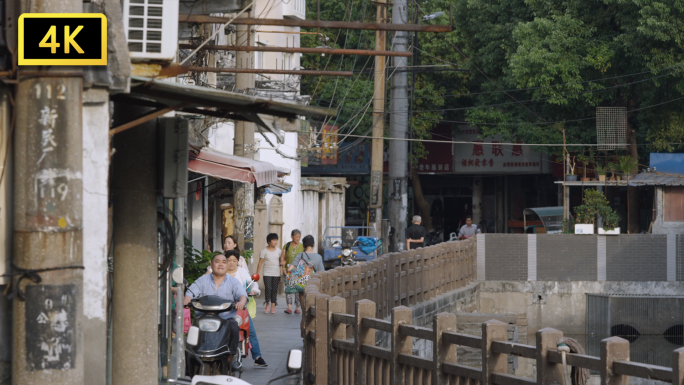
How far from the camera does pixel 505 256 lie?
2436cm

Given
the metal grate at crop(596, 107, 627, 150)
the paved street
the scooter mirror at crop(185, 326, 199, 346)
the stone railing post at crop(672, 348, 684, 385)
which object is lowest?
the paved street

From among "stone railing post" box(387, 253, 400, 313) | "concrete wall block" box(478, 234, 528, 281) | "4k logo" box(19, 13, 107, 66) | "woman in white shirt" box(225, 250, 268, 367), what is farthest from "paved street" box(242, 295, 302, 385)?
"concrete wall block" box(478, 234, 528, 281)

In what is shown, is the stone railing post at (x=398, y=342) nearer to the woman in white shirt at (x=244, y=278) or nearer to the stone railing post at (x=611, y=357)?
the stone railing post at (x=611, y=357)

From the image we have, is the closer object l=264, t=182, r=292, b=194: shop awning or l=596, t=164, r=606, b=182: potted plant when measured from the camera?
l=264, t=182, r=292, b=194: shop awning

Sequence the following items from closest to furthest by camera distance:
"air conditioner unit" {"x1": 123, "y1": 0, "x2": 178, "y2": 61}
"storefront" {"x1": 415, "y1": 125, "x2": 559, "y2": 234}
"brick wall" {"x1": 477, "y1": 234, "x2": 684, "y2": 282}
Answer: "air conditioner unit" {"x1": 123, "y1": 0, "x2": 178, "y2": 61}
"brick wall" {"x1": 477, "y1": 234, "x2": 684, "y2": 282}
"storefront" {"x1": 415, "y1": 125, "x2": 559, "y2": 234}

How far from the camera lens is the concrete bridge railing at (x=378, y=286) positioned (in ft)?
27.4

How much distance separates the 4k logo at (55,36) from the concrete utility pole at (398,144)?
64.9 feet

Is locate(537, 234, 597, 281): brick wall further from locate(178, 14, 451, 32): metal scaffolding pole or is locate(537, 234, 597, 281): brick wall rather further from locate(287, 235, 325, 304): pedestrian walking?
locate(178, 14, 451, 32): metal scaffolding pole

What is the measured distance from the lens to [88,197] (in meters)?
5.01

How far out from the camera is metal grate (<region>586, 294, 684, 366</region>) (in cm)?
2341

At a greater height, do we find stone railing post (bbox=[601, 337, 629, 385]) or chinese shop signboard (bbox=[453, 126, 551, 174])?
chinese shop signboard (bbox=[453, 126, 551, 174])

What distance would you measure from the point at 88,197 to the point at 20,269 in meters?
0.77

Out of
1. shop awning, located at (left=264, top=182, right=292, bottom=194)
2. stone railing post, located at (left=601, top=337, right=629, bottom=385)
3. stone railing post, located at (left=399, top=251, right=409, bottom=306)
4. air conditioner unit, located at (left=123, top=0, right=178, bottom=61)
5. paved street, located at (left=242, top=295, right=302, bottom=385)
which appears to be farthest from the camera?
shop awning, located at (left=264, top=182, right=292, bottom=194)

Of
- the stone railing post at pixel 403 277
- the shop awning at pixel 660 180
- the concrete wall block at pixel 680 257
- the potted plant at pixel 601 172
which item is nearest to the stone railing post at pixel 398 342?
the stone railing post at pixel 403 277
